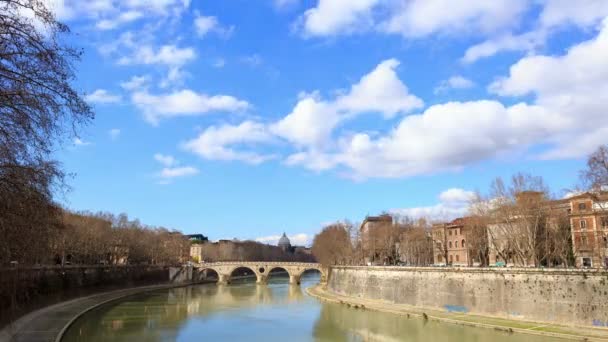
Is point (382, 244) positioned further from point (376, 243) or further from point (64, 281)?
point (64, 281)

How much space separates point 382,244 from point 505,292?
2873cm

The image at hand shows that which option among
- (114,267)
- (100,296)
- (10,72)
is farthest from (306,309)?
(10,72)

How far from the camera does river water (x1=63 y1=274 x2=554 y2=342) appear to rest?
2864 cm

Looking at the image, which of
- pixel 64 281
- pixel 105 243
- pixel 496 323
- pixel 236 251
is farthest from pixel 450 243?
pixel 236 251

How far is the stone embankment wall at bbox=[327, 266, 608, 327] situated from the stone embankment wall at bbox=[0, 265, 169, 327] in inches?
1034

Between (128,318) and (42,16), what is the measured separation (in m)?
33.7

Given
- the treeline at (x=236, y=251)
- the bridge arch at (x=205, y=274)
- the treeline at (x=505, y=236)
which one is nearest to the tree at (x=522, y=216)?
the treeline at (x=505, y=236)

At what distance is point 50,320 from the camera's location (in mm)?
30250

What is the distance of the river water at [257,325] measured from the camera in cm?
2864

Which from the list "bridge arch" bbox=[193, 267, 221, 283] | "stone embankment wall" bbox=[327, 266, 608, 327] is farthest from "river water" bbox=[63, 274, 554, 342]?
"bridge arch" bbox=[193, 267, 221, 283]

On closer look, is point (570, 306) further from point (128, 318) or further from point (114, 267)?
point (114, 267)

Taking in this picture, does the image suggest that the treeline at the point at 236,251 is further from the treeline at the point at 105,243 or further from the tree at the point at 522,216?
the tree at the point at 522,216

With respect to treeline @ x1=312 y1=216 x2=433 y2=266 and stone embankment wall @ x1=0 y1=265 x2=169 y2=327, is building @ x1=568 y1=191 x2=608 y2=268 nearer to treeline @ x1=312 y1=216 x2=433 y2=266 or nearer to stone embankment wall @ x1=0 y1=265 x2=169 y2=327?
treeline @ x1=312 y1=216 x2=433 y2=266

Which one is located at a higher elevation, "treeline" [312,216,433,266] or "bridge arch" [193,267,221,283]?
"treeline" [312,216,433,266]
